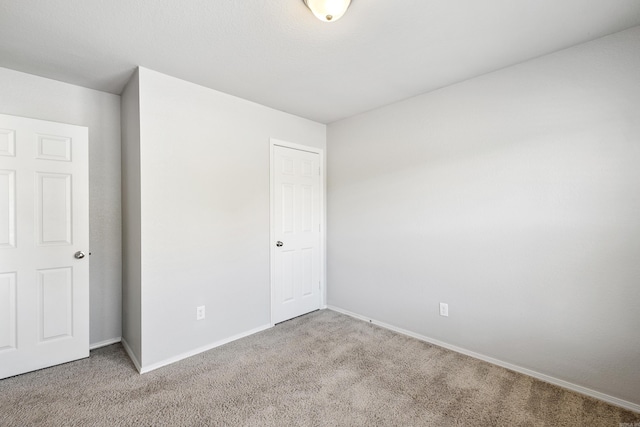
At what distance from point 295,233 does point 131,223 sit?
1669mm

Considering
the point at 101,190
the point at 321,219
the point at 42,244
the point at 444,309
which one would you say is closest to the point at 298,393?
the point at 444,309

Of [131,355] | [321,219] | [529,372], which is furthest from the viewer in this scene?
[321,219]

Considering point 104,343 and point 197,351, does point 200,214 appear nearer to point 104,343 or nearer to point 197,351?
point 197,351

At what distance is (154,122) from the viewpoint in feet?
7.64

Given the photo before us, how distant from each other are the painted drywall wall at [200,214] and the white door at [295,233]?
0.16 m

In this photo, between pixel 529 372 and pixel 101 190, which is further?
pixel 101 190

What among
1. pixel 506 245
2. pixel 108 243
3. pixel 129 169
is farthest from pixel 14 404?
pixel 506 245

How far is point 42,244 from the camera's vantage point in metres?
2.29

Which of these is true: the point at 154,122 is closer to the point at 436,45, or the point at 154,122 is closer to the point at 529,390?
the point at 436,45

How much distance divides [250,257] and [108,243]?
1348 mm

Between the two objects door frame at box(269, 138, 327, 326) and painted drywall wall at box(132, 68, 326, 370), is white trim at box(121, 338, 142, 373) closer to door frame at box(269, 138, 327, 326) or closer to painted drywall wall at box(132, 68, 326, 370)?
painted drywall wall at box(132, 68, 326, 370)

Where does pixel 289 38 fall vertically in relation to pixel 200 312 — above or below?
above

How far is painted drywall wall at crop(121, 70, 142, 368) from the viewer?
231cm

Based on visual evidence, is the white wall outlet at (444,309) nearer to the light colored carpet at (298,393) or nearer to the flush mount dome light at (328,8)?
the light colored carpet at (298,393)
